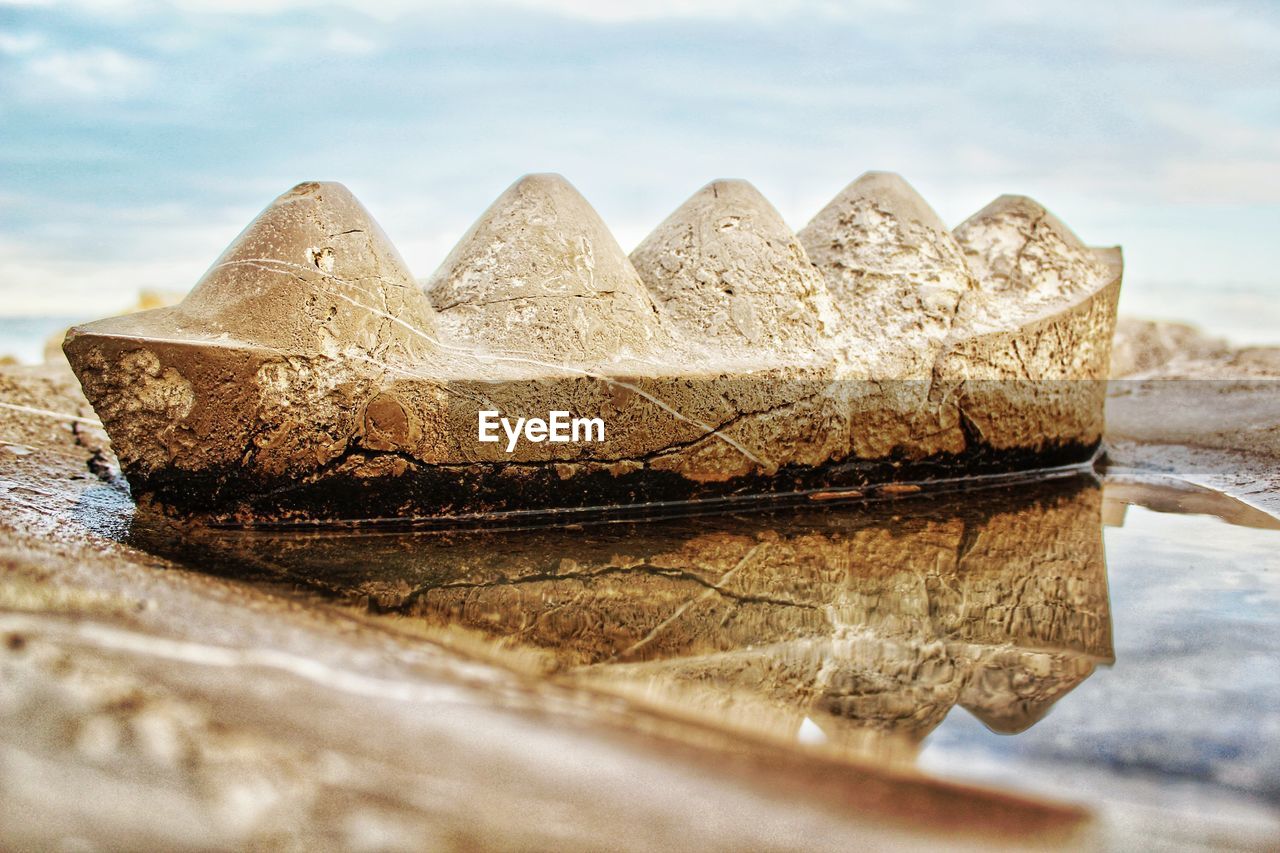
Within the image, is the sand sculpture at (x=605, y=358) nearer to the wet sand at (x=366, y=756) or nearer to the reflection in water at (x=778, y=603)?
the reflection in water at (x=778, y=603)

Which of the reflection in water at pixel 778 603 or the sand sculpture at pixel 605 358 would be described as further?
the sand sculpture at pixel 605 358

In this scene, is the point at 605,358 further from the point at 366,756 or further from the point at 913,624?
the point at 366,756

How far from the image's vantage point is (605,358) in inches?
126

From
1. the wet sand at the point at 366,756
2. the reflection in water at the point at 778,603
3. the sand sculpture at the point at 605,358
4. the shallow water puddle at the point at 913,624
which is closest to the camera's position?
the wet sand at the point at 366,756

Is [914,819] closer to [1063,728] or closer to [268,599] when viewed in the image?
[1063,728]

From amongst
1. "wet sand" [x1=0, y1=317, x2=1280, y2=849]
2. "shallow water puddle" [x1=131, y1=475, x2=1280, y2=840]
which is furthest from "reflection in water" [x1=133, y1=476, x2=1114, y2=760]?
"wet sand" [x1=0, y1=317, x2=1280, y2=849]

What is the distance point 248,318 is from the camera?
2797 mm

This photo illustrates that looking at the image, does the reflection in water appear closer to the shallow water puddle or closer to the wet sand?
the shallow water puddle

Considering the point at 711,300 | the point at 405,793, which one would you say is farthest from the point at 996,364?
the point at 405,793

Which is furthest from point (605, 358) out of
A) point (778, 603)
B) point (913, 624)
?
point (913, 624)

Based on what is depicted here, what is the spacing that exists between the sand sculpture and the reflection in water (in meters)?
0.25

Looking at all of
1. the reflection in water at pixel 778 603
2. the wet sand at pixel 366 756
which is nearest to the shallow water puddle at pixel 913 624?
the reflection in water at pixel 778 603

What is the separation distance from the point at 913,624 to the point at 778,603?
317 millimetres

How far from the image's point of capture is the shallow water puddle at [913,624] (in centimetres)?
137
